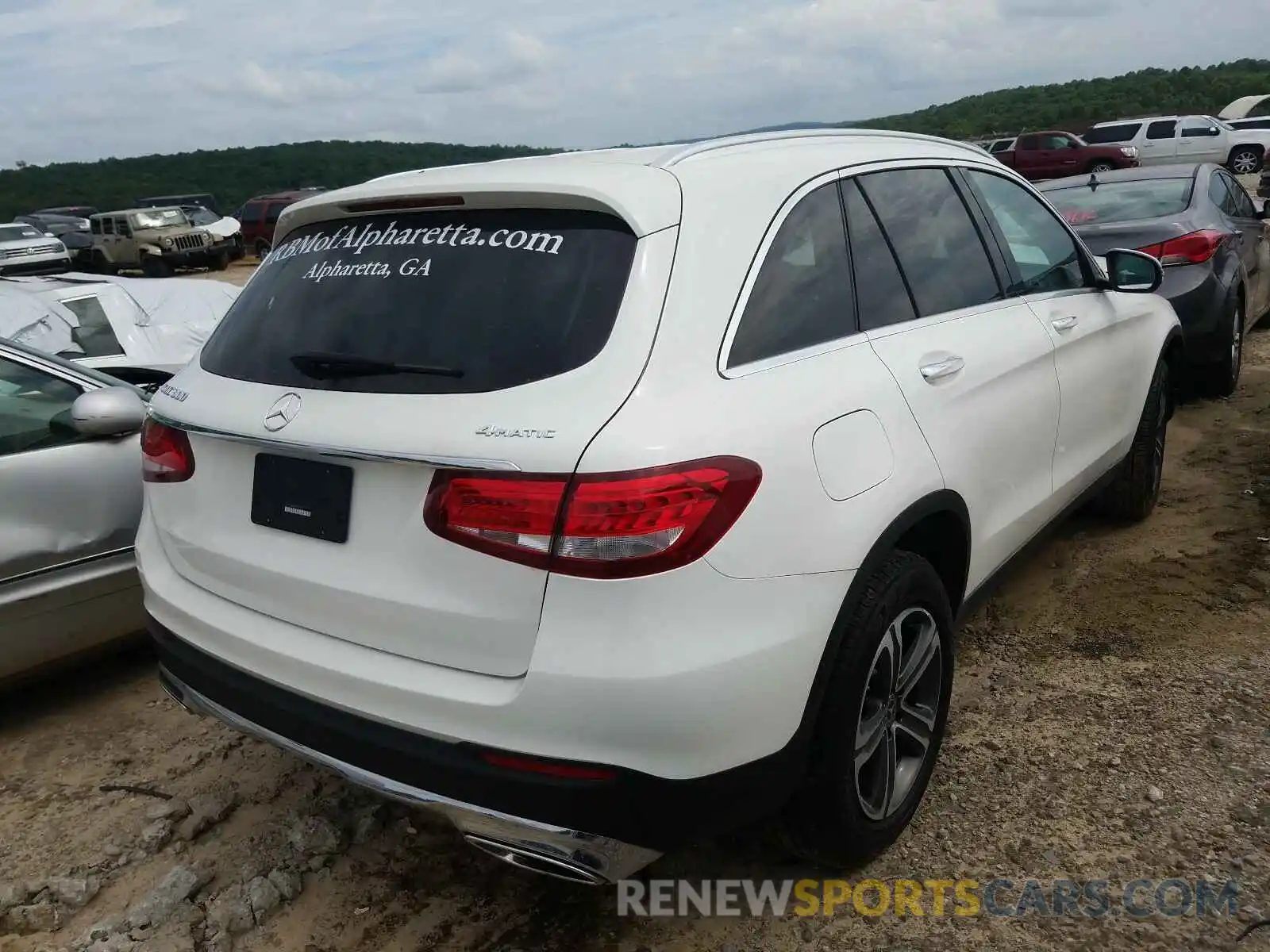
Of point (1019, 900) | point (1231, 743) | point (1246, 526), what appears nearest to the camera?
point (1019, 900)

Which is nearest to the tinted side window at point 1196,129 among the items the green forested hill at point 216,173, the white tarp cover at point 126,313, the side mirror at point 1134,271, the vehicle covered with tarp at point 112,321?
the side mirror at point 1134,271

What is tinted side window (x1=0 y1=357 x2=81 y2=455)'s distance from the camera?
3.40m

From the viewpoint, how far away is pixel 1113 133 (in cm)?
2834

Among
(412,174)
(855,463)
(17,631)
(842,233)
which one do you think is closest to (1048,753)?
(855,463)

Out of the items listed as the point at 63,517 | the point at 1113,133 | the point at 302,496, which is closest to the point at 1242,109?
the point at 1113,133

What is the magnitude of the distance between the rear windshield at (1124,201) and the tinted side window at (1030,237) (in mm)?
2893

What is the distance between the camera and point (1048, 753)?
2.92m

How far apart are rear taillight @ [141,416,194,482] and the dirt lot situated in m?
1.02

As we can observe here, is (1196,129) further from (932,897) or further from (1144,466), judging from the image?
(932,897)

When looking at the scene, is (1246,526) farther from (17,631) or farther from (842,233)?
(17,631)

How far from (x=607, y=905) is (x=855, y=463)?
1228 millimetres

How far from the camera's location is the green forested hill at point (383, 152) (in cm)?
5300

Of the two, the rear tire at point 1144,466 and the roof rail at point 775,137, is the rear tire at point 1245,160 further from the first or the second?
the roof rail at point 775,137

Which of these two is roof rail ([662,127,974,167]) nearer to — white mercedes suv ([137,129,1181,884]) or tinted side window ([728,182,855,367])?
white mercedes suv ([137,129,1181,884])
